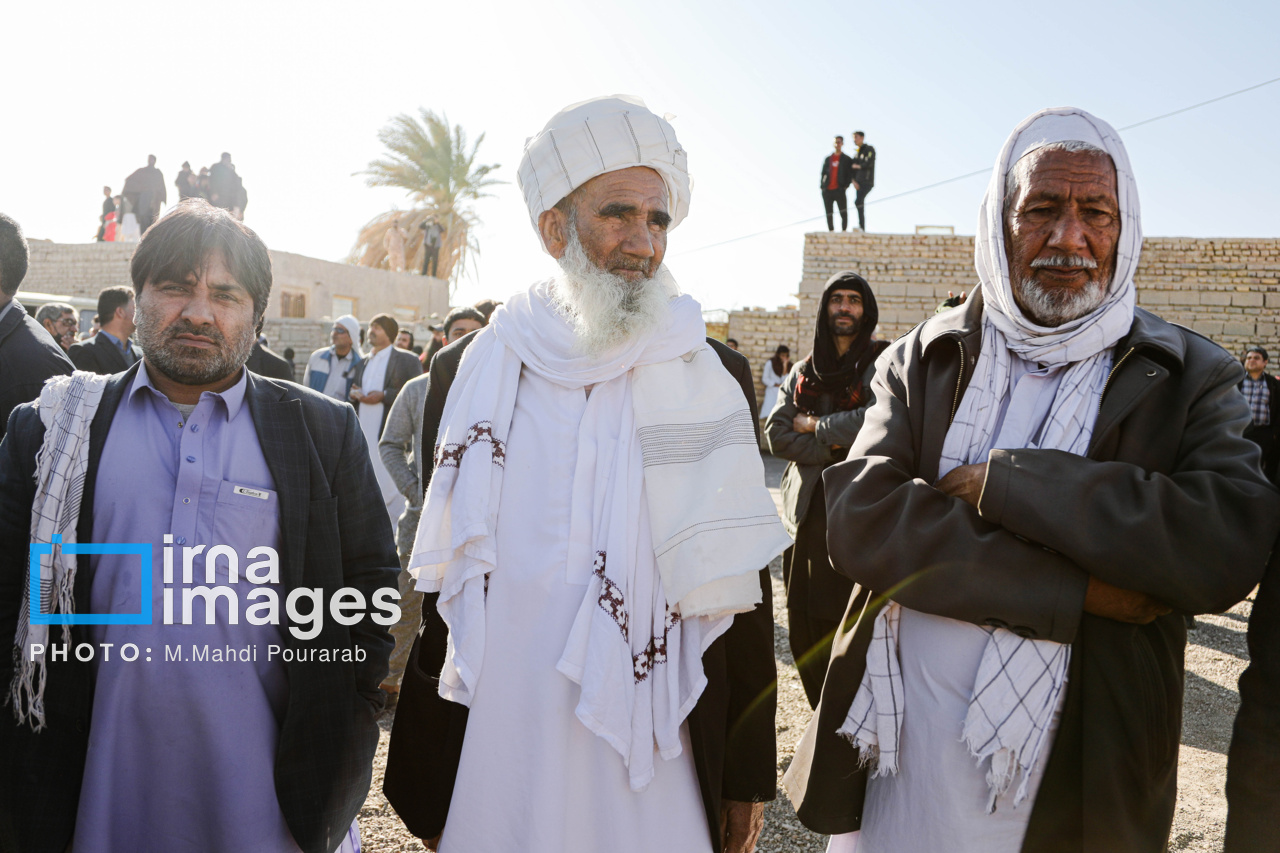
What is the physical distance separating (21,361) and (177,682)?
1.38 meters

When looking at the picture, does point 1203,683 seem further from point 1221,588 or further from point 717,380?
point 717,380

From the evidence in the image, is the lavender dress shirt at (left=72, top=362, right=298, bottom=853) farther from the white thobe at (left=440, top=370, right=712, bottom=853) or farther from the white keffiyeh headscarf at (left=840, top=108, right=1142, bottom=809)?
the white keffiyeh headscarf at (left=840, top=108, right=1142, bottom=809)

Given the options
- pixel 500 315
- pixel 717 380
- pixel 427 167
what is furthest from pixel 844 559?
pixel 427 167

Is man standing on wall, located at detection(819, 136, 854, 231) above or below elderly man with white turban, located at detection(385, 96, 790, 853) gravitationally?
above

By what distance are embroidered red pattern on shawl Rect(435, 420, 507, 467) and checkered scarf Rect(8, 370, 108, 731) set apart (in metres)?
0.77

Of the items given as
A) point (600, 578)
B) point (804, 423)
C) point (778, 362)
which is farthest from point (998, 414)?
point (778, 362)

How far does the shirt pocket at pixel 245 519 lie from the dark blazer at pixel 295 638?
0.03 m

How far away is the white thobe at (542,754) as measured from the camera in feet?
5.39

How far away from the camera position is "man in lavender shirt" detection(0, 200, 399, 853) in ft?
5.75

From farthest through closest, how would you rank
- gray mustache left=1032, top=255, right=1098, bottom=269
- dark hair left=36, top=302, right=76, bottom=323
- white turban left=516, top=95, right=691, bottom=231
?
dark hair left=36, top=302, right=76, bottom=323, white turban left=516, top=95, right=691, bottom=231, gray mustache left=1032, top=255, right=1098, bottom=269

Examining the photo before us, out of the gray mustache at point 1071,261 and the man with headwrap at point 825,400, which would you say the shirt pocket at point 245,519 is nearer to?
the gray mustache at point 1071,261

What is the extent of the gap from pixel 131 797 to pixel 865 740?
62.6 inches

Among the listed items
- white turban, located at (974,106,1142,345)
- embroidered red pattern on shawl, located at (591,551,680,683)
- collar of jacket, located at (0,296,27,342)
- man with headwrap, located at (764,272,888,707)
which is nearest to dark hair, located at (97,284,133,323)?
collar of jacket, located at (0,296,27,342)

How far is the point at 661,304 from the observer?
1.88 metres
